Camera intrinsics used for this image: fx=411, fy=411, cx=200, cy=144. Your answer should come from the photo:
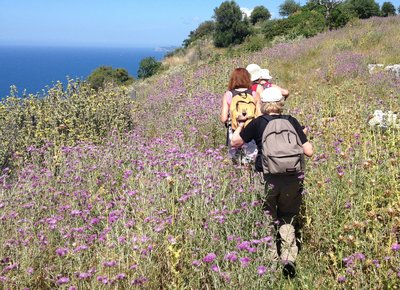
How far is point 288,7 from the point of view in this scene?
52.9 m

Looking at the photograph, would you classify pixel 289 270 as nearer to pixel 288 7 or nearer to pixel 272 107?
pixel 272 107

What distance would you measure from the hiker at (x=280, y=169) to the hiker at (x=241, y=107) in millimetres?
607

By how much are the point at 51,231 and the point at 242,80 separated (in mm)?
2686

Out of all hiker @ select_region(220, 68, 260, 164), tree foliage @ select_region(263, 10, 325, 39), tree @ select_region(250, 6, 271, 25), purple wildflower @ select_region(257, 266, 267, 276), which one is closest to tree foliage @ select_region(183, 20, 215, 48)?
tree @ select_region(250, 6, 271, 25)

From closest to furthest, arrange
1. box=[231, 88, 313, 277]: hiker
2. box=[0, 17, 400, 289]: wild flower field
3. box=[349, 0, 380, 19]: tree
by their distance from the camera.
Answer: box=[0, 17, 400, 289]: wild flower field
box=[231, 88, 313, 277]: hiker
box=[349, 0, 380, 19]: tree

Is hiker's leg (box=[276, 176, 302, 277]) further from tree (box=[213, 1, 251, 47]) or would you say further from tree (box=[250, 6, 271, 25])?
tree (box=[250, 6, 271, 25])

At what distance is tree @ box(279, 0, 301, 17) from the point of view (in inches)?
2051

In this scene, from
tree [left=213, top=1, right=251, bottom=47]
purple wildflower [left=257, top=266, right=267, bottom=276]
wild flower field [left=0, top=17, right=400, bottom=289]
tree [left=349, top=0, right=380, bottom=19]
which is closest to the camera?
purple wildflower [left=257, top=266, right=267, bottom=276]

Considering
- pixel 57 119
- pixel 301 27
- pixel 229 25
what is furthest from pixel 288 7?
pixel 57 119

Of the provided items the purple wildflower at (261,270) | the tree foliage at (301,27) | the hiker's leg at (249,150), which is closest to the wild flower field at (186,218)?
the purple wildflower at (261,270)

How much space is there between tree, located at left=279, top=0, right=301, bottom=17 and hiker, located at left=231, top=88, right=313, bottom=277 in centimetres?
5172

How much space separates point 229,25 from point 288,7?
52.7 ft

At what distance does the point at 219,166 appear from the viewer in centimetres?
429

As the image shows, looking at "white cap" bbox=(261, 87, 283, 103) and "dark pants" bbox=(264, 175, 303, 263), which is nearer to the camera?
"dark pants" bbox=(264, 175, 303, 263)
